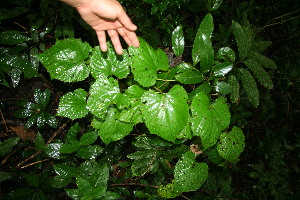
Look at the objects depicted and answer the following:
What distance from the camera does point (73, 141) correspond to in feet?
6.45

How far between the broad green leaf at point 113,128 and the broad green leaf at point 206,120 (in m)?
0.51

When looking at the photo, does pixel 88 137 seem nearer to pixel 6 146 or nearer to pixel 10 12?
pixel 6 146

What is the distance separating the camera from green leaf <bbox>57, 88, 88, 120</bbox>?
5.21ft

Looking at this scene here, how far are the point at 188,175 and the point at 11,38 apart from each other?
203 centimetres

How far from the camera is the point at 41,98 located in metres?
2.01

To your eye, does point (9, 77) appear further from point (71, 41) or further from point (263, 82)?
point (263, 82)

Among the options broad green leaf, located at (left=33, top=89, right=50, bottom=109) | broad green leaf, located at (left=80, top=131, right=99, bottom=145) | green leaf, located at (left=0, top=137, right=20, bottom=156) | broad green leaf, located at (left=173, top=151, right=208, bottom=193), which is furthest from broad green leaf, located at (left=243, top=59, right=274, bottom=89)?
green leaf, located at (left=0, top=137, right=20, bottom=156)

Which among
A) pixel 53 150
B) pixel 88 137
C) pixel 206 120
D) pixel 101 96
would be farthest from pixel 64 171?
pixel 206 120

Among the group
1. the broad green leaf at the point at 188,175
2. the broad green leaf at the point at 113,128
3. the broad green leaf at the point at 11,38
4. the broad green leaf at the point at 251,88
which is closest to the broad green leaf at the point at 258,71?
the broad green leaf at the point at 251,88

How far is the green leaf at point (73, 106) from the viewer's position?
1587mm

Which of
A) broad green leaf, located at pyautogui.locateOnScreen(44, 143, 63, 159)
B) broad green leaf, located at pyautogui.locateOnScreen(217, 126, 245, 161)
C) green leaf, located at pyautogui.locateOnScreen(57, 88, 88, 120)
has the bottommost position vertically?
broad green leaf, located at pyautogui.locateOnScreen(217, 126, 245, 161)

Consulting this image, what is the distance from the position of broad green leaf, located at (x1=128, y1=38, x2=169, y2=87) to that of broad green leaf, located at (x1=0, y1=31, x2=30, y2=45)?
1108 millimetres

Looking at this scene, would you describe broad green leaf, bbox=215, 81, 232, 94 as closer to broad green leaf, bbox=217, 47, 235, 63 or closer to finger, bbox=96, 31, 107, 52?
broad green leaf, bbox=217, 47, 235, 63

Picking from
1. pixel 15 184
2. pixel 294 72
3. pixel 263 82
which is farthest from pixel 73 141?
pixel 294 72
